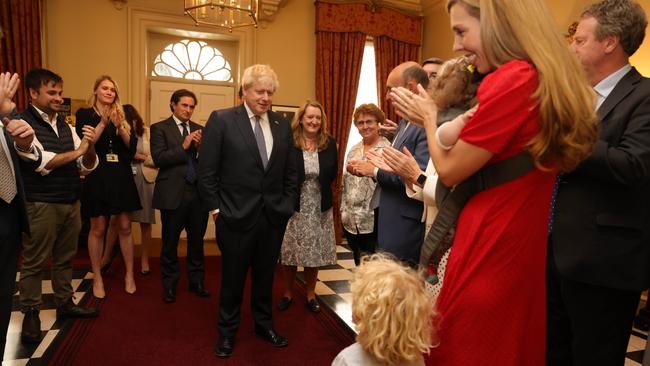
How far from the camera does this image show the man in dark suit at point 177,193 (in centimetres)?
352

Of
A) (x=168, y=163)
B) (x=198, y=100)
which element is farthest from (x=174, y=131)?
(x=198, y=100)

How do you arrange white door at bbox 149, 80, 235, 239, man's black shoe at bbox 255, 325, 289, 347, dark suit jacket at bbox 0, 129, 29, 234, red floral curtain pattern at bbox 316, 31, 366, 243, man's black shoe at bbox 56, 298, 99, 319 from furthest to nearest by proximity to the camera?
red floral curtain pattern at bbox 316, 31, 366, 243 → white door at bbox 149, 80, 235, 239 → man's black shoe at bbox 56, 298, 99, 319 → man's black shoe at bbox 255, 325, 289, 347 → dark suit jacket at bbox 0, 129, 29, 234

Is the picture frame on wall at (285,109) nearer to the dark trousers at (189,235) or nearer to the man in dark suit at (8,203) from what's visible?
the dark trousers at (189,235)

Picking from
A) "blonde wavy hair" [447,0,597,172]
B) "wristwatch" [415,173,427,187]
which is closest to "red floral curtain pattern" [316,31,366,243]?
"wristwatch" [415,173,427,187]

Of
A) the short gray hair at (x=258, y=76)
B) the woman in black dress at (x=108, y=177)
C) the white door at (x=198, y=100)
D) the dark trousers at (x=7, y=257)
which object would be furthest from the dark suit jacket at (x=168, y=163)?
the white door at (x=198, y=100)

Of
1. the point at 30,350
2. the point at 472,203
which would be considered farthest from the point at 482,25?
the point at 30,350

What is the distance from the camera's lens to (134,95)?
5.48 meters

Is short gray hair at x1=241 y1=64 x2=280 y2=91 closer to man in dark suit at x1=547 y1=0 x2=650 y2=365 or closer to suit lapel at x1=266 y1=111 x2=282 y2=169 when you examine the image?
suit lapel at x1=266 y1=111 x2=282 y2=169

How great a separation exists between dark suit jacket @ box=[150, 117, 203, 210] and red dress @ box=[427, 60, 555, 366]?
9.32 feet

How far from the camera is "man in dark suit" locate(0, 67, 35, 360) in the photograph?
187cm

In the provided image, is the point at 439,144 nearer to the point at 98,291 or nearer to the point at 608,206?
the point at 608,206

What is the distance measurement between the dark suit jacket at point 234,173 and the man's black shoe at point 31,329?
50.7 inches

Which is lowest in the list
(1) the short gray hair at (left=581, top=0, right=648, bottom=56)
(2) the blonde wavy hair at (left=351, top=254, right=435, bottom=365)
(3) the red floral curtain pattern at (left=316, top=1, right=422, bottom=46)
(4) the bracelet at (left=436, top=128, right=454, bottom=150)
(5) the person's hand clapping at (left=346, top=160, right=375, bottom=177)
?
(2) the blonde wavy hair at (left=351, top=254, right=435, bottom=365)

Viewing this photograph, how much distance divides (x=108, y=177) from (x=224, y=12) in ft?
5.15
